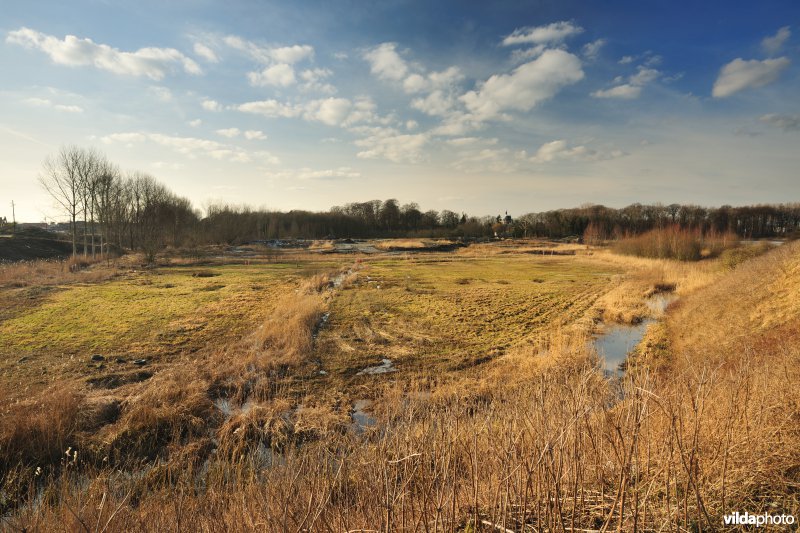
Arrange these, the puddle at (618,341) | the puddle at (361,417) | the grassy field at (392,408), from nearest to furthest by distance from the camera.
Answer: the grassy field at (392,408) → the puddle at (361,417) → the puddle at (618,341)

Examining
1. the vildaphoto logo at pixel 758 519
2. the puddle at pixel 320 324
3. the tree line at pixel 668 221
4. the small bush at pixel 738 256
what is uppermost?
the tree line at pixel 668 221

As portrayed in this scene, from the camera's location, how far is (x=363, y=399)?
11.3 m

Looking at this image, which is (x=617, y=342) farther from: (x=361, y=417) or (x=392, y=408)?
(x=361, y=417)

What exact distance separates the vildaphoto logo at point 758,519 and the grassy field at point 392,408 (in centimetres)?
17

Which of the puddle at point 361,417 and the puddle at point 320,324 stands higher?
the puddle at point 320,324

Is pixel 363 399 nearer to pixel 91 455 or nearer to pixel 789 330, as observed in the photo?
pixel 91 455

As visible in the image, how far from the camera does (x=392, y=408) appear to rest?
10.1 m

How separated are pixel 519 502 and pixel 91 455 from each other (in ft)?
28.7

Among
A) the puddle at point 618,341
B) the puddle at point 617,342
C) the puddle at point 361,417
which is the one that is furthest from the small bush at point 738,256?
the puddle at point 361,417

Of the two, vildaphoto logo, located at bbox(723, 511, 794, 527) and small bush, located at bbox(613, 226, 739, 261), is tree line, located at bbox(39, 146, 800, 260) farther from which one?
vildaphoto logo, located at bbox(723, 511, 794, 527)

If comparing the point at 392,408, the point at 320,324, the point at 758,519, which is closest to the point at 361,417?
the point at 392,408

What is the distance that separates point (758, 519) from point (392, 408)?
7.61 metres

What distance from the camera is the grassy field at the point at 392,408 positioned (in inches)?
157

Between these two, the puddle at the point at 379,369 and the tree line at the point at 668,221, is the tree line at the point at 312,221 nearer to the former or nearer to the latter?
the tree line at the point at 668,221
